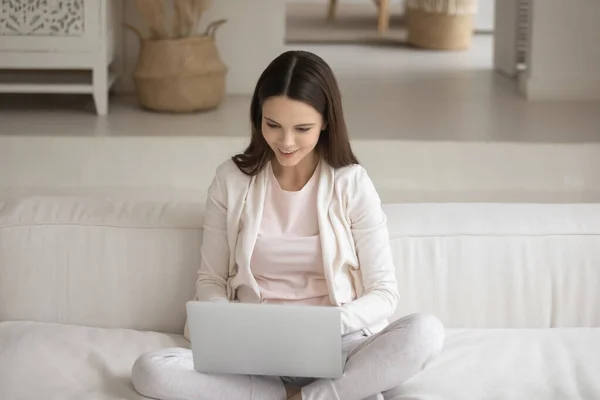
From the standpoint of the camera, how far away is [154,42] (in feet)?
15.5

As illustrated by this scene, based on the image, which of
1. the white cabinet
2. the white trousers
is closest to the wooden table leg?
the white cabinet

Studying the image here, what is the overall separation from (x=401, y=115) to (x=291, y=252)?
236cm

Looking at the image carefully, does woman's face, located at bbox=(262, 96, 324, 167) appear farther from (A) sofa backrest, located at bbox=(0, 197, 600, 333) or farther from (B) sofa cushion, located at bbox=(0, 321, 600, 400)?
(B) sofa cushion, located at bbox=(0, 321, 600, 400)

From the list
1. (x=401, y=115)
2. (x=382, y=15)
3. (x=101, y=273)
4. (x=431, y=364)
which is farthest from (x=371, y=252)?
(x=382, y=15)

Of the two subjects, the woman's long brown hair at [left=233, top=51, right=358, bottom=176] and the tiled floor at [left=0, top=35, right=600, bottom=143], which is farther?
the tiled floor at [left=0, top=35, right=600, bottom=143]

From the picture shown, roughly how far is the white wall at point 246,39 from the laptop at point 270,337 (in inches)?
130

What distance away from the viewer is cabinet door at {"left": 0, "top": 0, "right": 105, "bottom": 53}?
179 inches

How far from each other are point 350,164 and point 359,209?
113 millimetres

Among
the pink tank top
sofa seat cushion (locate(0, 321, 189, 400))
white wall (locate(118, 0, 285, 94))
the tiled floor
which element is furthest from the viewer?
white wall (locate(118, 0, 285, 94))

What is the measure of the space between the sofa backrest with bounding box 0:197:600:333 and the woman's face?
0.40 m

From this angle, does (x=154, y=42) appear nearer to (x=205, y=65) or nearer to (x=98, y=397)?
(x=205, y=65)

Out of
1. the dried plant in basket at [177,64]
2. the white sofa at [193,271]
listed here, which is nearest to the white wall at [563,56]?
the dried plant in basket at [177,64]

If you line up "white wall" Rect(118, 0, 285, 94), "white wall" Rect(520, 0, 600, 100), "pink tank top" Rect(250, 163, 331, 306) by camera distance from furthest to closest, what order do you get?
1. "white wall" Rect(118, 0, 285, 94)
2. "white wall" Rect(520, 0, 600, 100)
3. "pink tank top" Rect(250, 163, 331, 306)

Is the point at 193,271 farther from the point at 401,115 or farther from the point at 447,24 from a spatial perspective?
the point at 447,24
